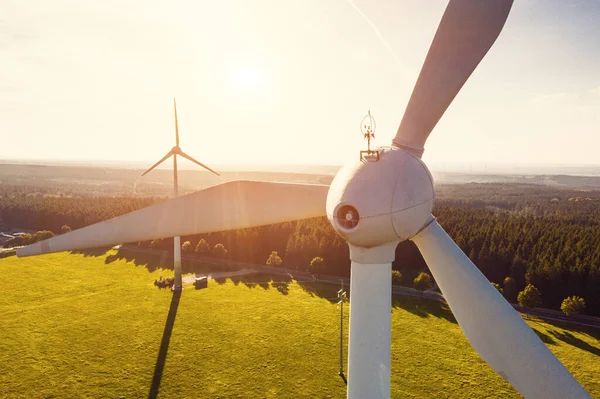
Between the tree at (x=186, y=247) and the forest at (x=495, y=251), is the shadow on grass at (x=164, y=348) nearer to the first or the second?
the tree at (x=186, y=247)

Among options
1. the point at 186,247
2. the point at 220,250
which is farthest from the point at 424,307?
the point at 186,247

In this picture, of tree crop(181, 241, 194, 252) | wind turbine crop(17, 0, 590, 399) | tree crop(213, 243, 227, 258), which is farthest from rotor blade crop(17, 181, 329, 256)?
tree crop(181, 241, 194, 252)

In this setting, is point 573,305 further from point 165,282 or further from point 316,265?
point 165,282

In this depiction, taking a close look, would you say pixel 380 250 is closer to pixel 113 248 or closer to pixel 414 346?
pixel 414 346

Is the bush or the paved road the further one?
the bush

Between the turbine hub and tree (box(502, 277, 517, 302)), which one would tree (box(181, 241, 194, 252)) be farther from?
the turbine hub

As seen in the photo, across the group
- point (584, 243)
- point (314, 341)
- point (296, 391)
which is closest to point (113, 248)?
point (314, 341)
